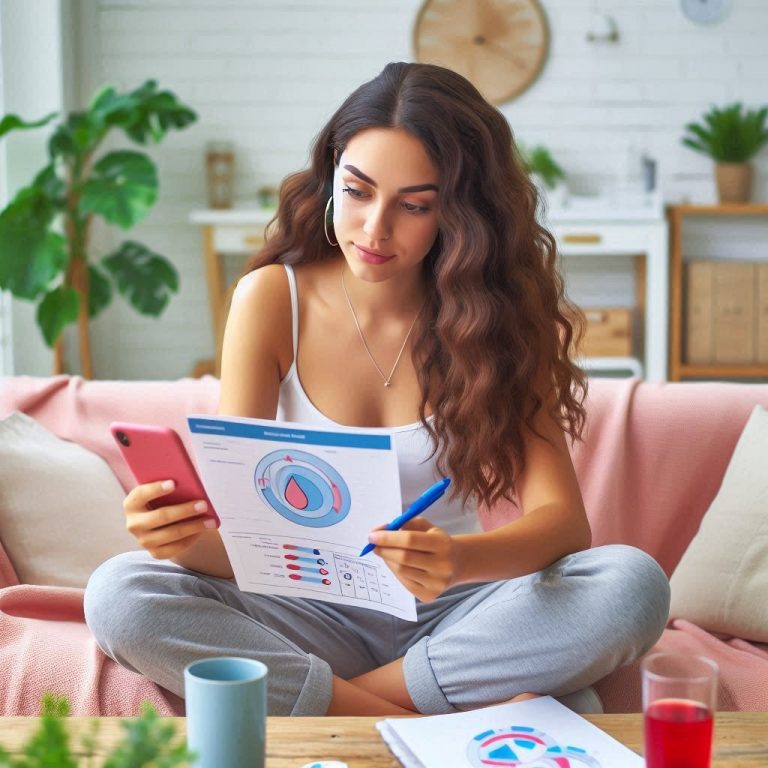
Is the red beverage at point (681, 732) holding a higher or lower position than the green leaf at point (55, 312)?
lower

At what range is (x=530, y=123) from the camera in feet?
15.9

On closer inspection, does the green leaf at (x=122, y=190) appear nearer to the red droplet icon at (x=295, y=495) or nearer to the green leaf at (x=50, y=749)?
the red droplet icon at (x=295, y=495)

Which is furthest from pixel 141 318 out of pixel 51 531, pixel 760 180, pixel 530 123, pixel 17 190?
pixel 51 531

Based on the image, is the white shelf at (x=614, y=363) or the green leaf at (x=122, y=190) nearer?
the green leaf at (x=122, y=190)

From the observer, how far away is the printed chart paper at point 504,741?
3.36 ft

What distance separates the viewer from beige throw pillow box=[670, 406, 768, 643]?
1.68 meters

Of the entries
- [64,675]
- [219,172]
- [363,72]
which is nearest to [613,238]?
[363,72]

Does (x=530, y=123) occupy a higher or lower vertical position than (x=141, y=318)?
higher

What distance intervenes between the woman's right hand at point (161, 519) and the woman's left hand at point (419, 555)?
0.70 feet

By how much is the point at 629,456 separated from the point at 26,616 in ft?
3.21

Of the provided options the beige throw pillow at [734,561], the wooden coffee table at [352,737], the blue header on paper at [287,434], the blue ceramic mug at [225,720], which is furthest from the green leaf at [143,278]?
the blue ceramic mug at [225,720]

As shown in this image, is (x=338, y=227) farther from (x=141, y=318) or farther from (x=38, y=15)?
(x=141, y=318)

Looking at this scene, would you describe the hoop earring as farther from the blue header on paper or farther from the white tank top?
the blue header on paper

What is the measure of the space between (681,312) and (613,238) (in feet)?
1.53
